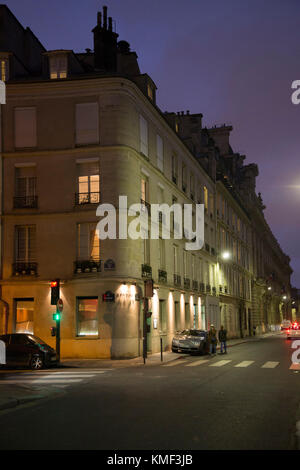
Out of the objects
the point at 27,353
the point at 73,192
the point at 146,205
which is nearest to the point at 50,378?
the point at 27,353

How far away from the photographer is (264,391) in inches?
526

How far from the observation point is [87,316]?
85.1ft

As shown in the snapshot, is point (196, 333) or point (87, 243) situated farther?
point (196, 333)

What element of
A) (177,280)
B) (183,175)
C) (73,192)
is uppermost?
(183,175)

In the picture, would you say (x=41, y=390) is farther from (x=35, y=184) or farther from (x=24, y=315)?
(x=35, y=184)

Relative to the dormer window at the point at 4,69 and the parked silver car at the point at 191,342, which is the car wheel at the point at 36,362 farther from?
the dormer window at the point at 4,69

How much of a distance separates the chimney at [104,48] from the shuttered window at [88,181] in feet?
26.7

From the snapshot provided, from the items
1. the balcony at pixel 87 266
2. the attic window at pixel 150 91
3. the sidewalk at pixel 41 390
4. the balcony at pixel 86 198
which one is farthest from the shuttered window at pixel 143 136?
the sidewalk at pixel 41 390

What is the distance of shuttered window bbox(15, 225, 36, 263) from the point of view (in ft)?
88.7

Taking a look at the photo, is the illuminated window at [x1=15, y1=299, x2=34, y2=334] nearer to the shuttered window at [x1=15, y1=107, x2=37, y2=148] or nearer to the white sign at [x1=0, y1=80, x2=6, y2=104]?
the shuttered window at [x1=15, y1=107, x2=37, y2=148]

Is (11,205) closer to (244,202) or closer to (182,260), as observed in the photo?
(182,260)

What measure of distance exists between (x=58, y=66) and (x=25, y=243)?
31.3 ft

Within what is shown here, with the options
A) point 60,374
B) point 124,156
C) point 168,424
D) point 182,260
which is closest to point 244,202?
point 182,260
